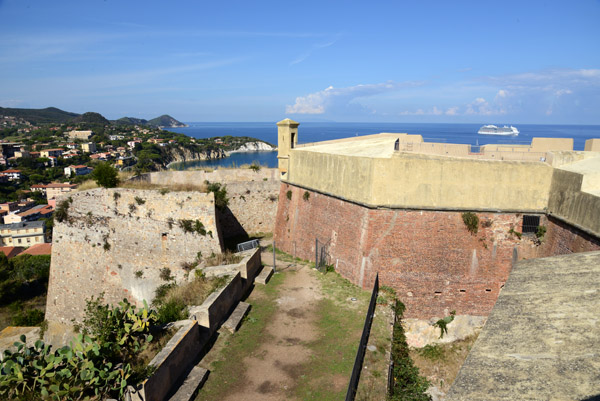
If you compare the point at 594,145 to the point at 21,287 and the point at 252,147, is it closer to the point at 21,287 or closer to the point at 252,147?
the point at 21,287

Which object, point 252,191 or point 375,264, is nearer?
point 375,264

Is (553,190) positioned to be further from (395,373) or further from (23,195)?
(23,195)

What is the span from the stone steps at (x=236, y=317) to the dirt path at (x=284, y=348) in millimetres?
856

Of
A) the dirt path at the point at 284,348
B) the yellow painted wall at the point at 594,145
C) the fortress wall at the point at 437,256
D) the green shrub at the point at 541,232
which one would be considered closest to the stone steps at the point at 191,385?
the dirt path at the point at 284,348

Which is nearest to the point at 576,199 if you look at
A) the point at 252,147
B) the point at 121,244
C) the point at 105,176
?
the point at 121,244

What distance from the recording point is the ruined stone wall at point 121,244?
49.5 feet

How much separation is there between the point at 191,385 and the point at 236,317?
285 cm

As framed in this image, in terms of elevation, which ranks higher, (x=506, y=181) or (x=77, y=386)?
(x=506, y=181)

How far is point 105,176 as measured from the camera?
15727 mm

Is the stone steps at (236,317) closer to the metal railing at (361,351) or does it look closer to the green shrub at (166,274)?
the metal railing at (361,351)

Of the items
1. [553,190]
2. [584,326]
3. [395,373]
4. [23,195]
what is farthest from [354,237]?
[23,195]

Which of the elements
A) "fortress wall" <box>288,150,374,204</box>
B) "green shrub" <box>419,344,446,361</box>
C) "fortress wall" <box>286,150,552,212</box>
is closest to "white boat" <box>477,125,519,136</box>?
"fortress wall" <box>286,150,552,212</box>

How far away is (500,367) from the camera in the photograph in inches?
158

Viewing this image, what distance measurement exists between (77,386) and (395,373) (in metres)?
7.39
